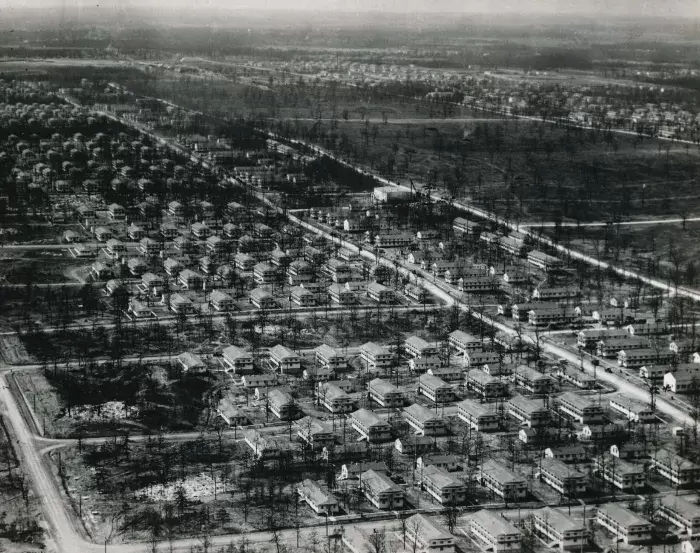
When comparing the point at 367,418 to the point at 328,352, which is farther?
the point at 328,352

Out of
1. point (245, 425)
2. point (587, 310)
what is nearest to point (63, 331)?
point (245, 425)

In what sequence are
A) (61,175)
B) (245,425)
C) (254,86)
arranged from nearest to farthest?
(245,425) < (61,175) < (254,86)

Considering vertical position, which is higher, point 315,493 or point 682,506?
point 682,506

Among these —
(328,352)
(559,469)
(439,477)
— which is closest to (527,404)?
(559,469)

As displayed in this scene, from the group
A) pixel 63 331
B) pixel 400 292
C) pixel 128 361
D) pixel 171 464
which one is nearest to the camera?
pixel 171 464

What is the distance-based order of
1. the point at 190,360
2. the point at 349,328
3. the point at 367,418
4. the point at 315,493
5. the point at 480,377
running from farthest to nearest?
the point at 349,328 < the point at 190,360 < the point at 480,377 < the point at 367,418 < the point at 315,493

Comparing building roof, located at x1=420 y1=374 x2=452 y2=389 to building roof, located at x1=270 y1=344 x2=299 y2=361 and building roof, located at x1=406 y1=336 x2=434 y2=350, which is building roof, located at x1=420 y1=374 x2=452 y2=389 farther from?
building roof, located at x1=270 y1=344 x2=299 y2=361

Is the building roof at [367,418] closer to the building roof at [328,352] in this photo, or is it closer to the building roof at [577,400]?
the building roof at [328,352]

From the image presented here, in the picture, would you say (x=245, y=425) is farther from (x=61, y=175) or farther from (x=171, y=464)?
(x=61, y=175)

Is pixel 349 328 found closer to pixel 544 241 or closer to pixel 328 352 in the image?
pixel 328 352

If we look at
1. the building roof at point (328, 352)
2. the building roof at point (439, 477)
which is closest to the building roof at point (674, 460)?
the building roof at point (439, 477)
